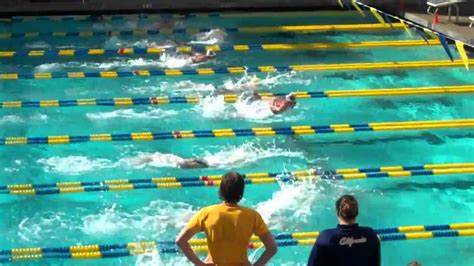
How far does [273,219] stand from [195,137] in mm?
1705

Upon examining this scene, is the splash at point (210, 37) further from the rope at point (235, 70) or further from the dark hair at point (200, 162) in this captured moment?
the dark hair at point (200, 162)

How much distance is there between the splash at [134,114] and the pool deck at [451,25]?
501cm

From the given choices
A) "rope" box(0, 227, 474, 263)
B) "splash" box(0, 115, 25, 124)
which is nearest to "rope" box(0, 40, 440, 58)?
"splash" box(0, 115, 25, 124)

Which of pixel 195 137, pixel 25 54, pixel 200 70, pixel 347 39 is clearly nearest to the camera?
pixel 195 137

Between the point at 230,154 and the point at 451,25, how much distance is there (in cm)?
587

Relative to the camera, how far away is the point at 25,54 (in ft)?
36.1

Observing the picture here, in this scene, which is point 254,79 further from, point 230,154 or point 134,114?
point 230,154

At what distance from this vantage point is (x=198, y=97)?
912 cm

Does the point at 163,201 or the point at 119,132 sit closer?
the point at 163,201

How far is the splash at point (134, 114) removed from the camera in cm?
861

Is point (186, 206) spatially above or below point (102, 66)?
below

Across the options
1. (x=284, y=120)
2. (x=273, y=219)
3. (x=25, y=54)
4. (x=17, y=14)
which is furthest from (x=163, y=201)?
(x=17, y=14)

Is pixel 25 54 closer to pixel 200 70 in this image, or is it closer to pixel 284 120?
pixel 200 70

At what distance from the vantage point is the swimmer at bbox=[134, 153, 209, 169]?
24.0 ft
